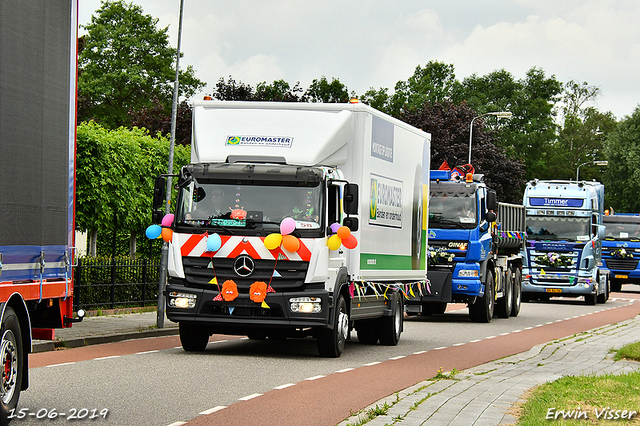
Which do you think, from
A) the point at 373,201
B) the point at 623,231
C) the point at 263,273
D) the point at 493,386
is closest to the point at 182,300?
the point at 263,273

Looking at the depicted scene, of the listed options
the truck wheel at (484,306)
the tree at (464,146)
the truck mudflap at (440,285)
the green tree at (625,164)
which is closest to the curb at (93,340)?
the truck mudflap at (440,285)

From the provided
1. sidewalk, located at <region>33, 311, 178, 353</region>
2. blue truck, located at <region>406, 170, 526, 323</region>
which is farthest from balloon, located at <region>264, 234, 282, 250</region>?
blue truck, located at <region>406, 170, 526, 323</region>

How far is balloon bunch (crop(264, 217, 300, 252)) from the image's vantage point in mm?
13547

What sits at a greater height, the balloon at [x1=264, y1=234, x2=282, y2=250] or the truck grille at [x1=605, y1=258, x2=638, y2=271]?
the balloon at [x1=264, y1=234, x2=282, y2=250]

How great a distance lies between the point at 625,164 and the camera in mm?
81625

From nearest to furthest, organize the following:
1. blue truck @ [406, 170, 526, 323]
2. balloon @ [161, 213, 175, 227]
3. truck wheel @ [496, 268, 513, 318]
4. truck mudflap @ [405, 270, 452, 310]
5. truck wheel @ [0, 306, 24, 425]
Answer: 1. truck wheel @ [0, 306, 24, 425]
2. balloon @ [161, 213, 175, 227]
3. truck mudflap @ [405, 270, 452, 310]
4. blue truck @ [406, 170, 526, 323]
5. truck wheel @ [496, 268, 513, 318]

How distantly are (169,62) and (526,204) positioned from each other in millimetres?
34710

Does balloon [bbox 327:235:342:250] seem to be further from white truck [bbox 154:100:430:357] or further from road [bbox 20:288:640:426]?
road [bbox 20:288:640:426]

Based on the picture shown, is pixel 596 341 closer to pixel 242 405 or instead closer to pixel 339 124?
pixel 339 124

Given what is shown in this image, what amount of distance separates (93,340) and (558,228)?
68.6 feet

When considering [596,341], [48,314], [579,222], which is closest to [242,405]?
[48,314]

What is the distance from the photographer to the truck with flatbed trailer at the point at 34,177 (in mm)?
8117

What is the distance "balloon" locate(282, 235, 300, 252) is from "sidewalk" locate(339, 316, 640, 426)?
2818 millimetres

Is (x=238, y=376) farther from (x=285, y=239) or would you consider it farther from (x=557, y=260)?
(x=557, y=260)
